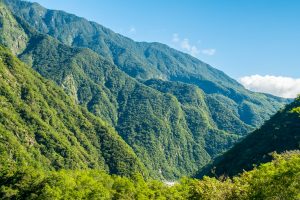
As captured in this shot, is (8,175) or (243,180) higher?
(8,175)

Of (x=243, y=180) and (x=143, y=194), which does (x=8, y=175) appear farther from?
(x=243, y=180)

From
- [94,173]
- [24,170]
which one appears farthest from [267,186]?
[94,173]

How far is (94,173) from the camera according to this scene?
194750 millimetres

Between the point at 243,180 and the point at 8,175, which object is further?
the point at 8,175

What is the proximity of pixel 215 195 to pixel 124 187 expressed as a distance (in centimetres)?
9357

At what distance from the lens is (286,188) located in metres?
55.0

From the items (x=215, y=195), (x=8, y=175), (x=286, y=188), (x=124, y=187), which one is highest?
(x=8, y=175)

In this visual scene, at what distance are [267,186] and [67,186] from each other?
11078 centimetres

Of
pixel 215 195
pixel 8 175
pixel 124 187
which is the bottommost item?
pixel 215 195

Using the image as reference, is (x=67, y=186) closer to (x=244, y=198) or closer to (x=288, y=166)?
(x=244, y=198)

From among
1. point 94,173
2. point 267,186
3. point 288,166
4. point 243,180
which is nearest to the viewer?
point 288,166

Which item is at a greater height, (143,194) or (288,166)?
(143,194)

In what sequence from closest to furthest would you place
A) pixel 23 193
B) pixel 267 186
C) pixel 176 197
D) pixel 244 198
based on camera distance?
pixel 267 186, pixel 244 198, pixel 176 197, pixel 23 193

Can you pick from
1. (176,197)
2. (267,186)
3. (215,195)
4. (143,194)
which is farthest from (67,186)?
(267,186)
